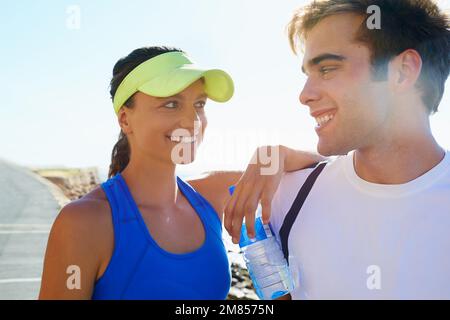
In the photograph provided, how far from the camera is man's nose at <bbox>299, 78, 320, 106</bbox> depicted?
9.19 feet

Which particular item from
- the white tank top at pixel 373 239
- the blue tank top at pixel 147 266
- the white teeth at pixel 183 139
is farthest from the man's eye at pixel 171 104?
the white tank top at pixel 373 239

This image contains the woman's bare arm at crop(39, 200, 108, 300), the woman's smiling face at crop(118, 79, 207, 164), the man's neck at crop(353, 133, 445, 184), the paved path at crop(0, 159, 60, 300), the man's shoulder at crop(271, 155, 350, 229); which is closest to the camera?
A: the woman's bare arm at crop(39, 200, 108, 300)

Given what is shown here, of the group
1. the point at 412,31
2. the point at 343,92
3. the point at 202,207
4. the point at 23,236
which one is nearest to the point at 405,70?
the point at 412,31

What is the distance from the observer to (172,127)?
9.33 feet

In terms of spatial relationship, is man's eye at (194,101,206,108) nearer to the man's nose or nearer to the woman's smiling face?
the woman's smiling face

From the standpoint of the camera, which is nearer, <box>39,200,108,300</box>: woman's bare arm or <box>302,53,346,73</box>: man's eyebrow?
<box>39,200,108,300</box>: woman's bare arm

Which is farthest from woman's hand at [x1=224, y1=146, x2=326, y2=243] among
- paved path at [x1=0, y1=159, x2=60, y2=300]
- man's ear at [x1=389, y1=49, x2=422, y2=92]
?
paved path at [x1=0, y1=159, x2=60, y2=300]

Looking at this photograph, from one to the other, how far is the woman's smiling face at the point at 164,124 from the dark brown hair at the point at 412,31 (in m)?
0.95

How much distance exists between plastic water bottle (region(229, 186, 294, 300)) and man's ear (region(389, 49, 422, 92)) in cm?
115

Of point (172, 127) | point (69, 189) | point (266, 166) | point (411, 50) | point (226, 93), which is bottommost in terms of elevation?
point (69, 189)

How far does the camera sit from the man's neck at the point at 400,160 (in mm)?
2718
